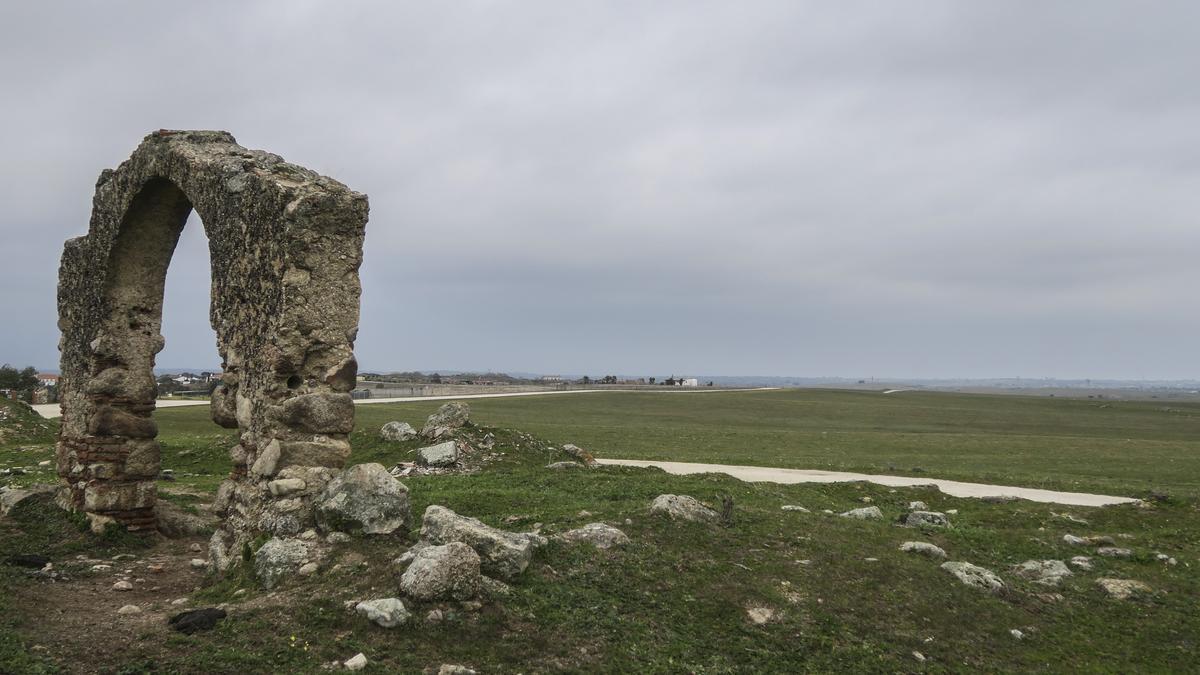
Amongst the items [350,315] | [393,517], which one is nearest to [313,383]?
[350,315]

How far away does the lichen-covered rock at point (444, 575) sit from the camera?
7.87m

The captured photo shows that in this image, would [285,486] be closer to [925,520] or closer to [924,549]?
[924,549]

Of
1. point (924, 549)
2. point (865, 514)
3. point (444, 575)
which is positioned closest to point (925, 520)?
point (865, 514)

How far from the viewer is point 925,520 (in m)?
15.3

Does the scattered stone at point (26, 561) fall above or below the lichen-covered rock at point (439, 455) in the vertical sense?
below

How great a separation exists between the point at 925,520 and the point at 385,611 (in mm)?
12238

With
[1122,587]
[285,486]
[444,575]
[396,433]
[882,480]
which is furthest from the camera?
[396,433]

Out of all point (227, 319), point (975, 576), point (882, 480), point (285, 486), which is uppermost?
point (227, 319)

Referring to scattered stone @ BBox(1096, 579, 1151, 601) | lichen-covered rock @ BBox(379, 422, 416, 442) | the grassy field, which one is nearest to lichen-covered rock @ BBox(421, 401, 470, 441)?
lichen-covered rock @ BBox(379, 422, 416, 442)

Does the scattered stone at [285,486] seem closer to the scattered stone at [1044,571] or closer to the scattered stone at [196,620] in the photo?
the scattered stone at [196,620]

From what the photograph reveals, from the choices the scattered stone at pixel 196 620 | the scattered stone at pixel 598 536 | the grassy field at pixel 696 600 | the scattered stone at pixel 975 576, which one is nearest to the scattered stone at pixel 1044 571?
the grassy field at pixel 696 600

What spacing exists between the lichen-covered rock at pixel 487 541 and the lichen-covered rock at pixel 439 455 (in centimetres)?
1115

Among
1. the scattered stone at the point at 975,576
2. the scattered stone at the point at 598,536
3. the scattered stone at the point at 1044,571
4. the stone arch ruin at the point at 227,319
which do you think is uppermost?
the stone arch ruin at the point at 227,319

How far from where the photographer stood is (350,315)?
36.1ft
